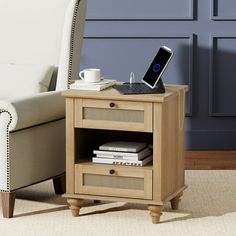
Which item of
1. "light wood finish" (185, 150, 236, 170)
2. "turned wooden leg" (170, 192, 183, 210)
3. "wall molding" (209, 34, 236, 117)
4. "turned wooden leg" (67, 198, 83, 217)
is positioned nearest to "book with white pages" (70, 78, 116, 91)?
"turned wooden leg" (67, 198, 83, 217)

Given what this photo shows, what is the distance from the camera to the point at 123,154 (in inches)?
155

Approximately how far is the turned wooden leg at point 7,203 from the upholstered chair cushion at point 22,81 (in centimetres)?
55

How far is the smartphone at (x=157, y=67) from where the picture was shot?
3920 millimetres

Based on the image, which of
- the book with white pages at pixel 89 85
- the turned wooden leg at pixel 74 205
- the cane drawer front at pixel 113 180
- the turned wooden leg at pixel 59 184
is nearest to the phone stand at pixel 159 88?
the book with white pages at pixel 89 85

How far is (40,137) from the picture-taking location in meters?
4.11

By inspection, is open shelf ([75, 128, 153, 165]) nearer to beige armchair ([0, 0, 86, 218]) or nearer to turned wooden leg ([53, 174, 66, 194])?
beige armchair ([0, 0, 86, 218])

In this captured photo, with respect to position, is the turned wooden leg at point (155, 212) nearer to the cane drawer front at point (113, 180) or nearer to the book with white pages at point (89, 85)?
the cane drawer front at point (113, 180)

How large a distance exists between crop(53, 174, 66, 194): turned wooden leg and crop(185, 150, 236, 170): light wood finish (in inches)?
35.6

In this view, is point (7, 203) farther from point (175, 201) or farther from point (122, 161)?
point (175, 201)

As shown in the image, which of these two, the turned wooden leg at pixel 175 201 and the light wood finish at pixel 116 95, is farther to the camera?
the turned wooden leg at pixel 175 201

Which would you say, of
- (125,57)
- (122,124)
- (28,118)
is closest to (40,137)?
(28,118)

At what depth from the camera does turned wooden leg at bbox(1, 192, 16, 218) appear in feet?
13.0

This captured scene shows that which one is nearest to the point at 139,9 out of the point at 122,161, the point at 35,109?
the point at 35,109

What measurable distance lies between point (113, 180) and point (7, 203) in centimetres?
48
